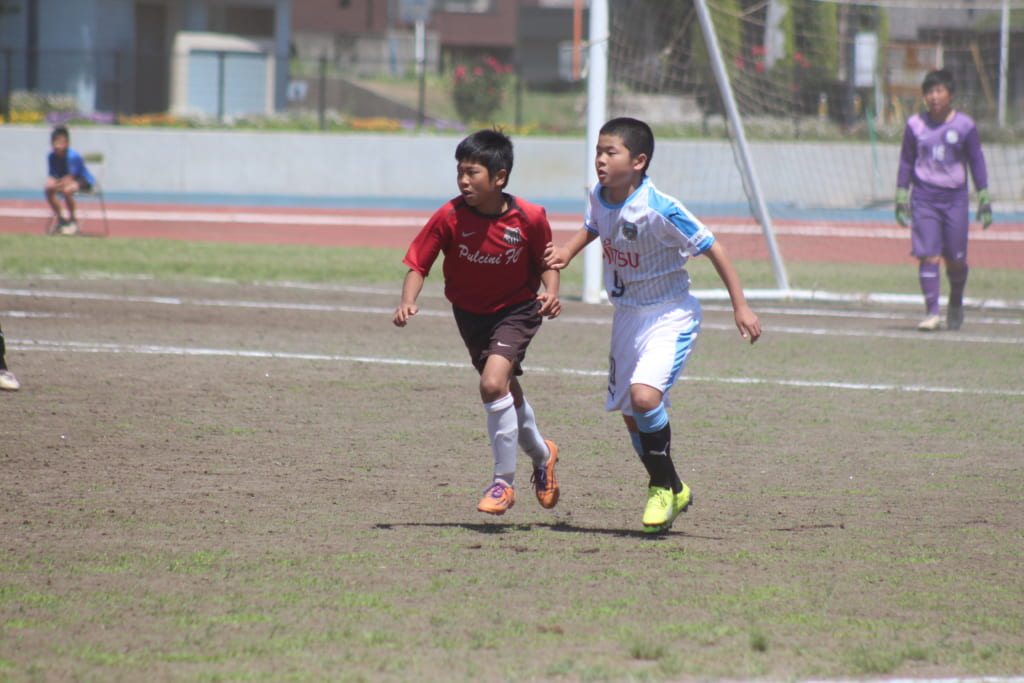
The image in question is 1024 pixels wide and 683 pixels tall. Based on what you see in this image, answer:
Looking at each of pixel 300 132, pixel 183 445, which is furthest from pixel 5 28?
pixel 183 445

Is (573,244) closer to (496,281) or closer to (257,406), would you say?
(496,281)

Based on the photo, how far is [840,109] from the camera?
19.7 metres

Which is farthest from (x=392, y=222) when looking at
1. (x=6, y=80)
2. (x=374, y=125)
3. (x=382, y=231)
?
(x=6, y=80)

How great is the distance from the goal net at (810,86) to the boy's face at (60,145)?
8.68 meters

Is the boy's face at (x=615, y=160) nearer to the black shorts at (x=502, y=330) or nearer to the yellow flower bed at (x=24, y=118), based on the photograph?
the black shorts at (x=502, y=330)

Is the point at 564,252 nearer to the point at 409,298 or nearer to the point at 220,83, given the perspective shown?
the point at 409,298

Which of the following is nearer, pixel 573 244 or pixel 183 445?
pixel 573 244

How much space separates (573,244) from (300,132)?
958 inches

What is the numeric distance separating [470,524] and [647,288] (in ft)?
3.87

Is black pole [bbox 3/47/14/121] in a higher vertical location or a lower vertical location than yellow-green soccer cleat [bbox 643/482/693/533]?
higher

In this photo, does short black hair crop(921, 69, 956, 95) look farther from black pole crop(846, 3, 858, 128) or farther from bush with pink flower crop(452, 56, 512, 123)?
bush with pink flower crop(452, 56, 512, 123)

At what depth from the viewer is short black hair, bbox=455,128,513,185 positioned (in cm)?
515

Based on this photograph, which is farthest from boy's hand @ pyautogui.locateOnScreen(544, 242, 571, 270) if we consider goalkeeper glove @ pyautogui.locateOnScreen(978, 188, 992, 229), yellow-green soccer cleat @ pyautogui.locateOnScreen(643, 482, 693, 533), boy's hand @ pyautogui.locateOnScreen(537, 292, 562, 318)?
goalkeeper glove @ pyautogui.locateOnScreen(978, 188, 992, 229)

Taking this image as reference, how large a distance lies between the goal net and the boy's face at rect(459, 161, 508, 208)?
28.4 feet
